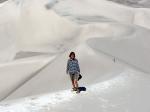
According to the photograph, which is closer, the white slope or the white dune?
the white dune

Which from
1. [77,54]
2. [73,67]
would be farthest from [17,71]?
[73,67]

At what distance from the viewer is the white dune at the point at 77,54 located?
37.5ft

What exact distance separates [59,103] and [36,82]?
400 centimetres

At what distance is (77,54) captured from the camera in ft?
52.6

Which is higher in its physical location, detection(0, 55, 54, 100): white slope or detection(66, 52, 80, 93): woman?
detection(0, 55, 54, 100): white slope

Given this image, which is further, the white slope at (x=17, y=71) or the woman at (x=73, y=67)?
the white slope at (x=17, y=71)

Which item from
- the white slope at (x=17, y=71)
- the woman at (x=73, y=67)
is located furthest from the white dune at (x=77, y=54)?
the woman at (x=73, y=67)

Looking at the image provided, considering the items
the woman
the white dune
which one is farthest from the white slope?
the woman

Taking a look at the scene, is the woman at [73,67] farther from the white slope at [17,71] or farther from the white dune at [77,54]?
the white slope at [17,71]

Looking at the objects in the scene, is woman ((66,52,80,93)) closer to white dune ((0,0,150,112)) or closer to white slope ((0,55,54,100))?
white dune ((0,0,150,112))

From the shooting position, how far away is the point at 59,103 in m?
11.2

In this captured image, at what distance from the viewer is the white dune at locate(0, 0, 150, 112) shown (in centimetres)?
1143

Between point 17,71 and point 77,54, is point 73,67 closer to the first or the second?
point 77,54

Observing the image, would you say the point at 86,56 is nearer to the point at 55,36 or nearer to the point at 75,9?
the point at 55,36
